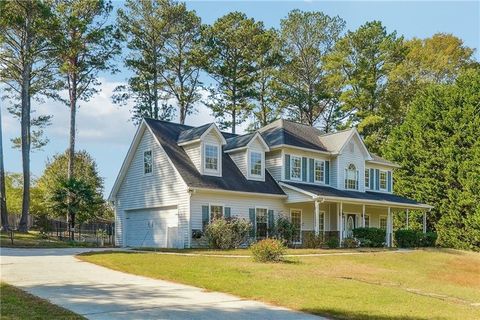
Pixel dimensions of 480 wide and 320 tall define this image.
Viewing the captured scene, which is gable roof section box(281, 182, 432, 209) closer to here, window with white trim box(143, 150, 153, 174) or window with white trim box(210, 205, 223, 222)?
window with white trim box(210, 205, 223, 222)

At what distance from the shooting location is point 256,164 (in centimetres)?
2850

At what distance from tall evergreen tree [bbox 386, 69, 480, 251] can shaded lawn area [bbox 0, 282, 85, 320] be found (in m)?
30.5

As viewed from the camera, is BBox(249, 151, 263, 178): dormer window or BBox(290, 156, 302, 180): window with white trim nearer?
BBox(249, 151, 263, 178): dormer window

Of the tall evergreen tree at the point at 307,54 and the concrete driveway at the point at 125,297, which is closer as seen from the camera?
the concrete driveway at the point at 125,297

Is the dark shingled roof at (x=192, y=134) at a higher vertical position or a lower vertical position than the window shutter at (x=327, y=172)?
higher

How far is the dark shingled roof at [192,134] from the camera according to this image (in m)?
26.5

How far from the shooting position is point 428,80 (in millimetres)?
49438

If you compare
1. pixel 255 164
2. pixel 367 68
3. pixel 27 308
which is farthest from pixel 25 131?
pixel 367 68

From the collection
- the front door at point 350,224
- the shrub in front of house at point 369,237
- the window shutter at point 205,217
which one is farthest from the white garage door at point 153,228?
the front door at point 350,224

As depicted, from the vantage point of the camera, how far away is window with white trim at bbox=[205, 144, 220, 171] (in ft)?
86.4

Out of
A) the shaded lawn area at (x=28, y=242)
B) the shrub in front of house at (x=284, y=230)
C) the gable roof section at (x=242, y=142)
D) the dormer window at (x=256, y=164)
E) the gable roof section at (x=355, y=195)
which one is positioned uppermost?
the gable roof section at (x=242, y=142)

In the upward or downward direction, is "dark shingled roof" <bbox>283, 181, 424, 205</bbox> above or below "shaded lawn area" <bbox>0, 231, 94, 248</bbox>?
above

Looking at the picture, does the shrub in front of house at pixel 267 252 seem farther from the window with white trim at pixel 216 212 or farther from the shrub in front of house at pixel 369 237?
the shrub in front of house at pixel 369 237

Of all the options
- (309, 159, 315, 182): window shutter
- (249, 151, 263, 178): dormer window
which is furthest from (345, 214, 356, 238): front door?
(249, 151, 263, 178): dormer window
